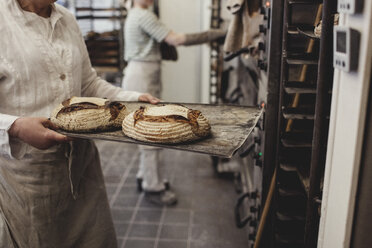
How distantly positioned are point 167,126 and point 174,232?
1641 mm

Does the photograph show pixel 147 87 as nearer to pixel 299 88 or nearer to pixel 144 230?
pixel 144 230

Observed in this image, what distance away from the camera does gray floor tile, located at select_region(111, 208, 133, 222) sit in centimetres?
314

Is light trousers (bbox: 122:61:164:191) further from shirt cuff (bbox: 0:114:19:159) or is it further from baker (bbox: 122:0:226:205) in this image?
shirt cuff (bbox: 0:114:19:159)

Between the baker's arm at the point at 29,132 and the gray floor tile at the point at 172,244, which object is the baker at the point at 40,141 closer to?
the baker's arm at the point at 29,132

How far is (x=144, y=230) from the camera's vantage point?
9.78 feet

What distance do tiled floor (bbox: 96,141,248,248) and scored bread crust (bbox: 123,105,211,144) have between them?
146 centimetres

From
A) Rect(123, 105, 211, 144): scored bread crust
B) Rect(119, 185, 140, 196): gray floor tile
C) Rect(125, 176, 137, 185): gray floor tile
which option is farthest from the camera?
Rect(125, 176, 137, 185): gray floor tile

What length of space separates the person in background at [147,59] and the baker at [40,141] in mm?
1384

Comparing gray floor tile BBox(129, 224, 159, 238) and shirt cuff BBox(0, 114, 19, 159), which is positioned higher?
shirt cuff BBox(0, 114, 19, 159)

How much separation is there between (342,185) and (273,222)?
80 centimetres

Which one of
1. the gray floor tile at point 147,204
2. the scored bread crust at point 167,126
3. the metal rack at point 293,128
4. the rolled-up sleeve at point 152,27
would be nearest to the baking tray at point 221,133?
the scored bread crust at point 167,126

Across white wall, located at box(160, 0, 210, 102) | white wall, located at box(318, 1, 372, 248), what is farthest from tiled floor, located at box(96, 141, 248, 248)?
white wall, located at box(318, 1, 372, 248)

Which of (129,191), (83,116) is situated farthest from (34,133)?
(129,191)

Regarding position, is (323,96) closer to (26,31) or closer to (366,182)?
(366,182)
